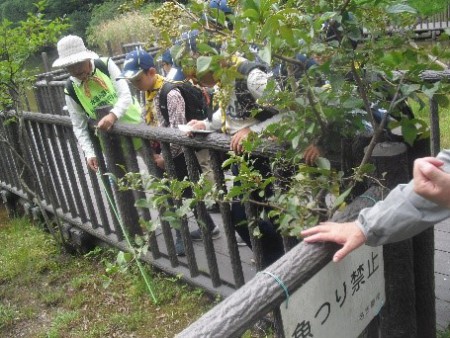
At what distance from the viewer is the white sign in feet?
4.68

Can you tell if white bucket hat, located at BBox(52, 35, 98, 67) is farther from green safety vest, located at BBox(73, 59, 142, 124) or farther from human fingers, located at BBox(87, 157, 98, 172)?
human fingers, located at BBox(87, 157, 98, 172)

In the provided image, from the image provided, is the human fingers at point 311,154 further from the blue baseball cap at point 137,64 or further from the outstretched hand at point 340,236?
the blue baseball cap at point 137,64

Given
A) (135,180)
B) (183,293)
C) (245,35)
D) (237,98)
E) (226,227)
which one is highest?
(245,35)


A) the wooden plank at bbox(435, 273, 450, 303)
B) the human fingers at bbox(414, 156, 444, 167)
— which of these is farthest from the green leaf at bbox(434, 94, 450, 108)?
the wooden plank at bbox(435, 273, 450, 303)

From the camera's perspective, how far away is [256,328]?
2867mm

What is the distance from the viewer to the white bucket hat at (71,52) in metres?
3.75

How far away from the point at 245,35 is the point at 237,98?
1098 millimetres

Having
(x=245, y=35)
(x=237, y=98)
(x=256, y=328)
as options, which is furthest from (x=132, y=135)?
(x=245, y=35)

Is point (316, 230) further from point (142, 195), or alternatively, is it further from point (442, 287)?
point (142, 195)

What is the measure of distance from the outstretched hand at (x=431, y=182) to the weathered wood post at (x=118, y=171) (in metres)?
2.38

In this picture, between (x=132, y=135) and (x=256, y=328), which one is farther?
(x=132, y=135)

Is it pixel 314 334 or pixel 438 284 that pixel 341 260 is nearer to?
pixel 314 334

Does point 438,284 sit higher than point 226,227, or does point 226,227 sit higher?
point 226,227

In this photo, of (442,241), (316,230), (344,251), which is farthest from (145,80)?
(344,251)
